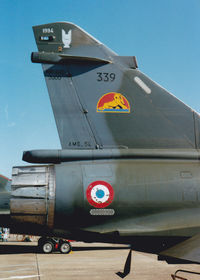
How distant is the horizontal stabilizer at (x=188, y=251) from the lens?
11.1 ft

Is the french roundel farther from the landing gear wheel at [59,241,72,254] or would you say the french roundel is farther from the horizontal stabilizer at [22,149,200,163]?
the landing gear wheel at [59,241,72,254]

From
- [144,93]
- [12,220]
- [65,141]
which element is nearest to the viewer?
[12,220]

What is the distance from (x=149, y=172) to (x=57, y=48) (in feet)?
8.97

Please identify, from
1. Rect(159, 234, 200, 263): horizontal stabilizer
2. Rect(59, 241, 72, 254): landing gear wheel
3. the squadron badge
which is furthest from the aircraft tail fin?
Rect(59, 241, 72, 254): landing gear wheel

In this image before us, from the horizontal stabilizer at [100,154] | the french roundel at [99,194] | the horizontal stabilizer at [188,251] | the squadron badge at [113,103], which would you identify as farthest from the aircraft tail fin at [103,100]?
the horizontal stabilizer at [188,251]

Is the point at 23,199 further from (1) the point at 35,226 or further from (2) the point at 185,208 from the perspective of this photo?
(2) the point at 185,208

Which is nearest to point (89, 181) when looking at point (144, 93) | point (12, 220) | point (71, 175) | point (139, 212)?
point (71, 175)

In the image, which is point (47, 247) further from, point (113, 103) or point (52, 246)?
point (113, 103)

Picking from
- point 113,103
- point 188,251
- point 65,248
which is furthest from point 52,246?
point 188,251

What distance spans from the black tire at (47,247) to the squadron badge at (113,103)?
10740 mm

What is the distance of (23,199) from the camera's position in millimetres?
4117

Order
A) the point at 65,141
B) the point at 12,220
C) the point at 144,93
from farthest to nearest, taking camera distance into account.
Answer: the point at 144,93, the point at 65,141, the point at 12,220

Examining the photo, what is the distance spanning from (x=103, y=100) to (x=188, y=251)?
276 cm

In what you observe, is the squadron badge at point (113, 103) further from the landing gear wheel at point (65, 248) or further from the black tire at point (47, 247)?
the black tire at point (47, 247)
